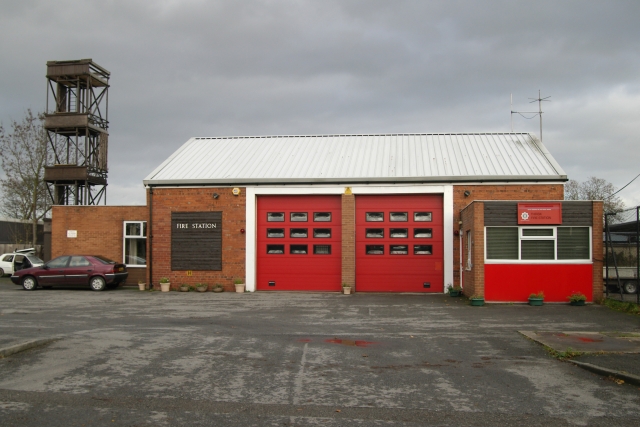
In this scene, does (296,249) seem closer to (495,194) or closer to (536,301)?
(495,194)

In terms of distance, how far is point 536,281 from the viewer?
17016 millimetres

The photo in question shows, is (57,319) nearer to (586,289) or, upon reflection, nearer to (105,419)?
(105,419)

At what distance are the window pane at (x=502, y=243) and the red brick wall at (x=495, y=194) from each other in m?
2.86

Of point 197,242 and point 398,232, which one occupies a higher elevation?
point 398,232

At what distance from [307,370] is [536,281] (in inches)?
431

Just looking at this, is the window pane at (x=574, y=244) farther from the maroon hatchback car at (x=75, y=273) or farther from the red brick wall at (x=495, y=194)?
the maroon hatchback car at (x=75, y=273)

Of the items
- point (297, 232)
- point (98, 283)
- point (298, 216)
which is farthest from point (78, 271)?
point (298, 216)

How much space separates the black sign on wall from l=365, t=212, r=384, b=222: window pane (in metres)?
5.61

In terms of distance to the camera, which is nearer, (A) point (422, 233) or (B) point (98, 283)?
(A) point (422, 233)

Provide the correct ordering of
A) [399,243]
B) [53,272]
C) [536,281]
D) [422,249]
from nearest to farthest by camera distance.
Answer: [536,281], [422,249], [399,243], [53,272]

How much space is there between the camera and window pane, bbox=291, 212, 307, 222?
71.2 ft

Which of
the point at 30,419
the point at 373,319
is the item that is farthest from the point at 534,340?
the point at 30,419

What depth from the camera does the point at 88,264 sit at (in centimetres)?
2262

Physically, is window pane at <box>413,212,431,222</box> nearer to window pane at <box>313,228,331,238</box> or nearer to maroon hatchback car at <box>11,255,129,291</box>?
window pane at <box>313,228,331,238</box>
